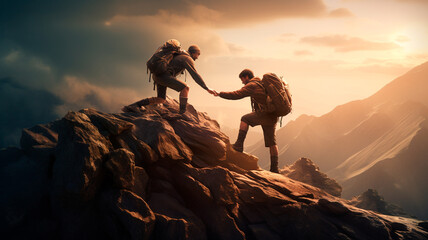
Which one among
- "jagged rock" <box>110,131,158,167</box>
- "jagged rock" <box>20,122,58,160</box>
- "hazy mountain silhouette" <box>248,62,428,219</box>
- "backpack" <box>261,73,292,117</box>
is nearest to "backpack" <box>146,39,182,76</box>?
"jagged rock" <box>110,131,158,167</box>

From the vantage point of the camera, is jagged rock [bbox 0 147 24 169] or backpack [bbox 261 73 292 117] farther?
backpack [bbox 261 73 292 117]

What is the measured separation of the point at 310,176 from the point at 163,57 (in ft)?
65.7

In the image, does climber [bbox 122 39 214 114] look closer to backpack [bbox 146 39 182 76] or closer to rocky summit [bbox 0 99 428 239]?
backpack [bbox 146 39 182 76]

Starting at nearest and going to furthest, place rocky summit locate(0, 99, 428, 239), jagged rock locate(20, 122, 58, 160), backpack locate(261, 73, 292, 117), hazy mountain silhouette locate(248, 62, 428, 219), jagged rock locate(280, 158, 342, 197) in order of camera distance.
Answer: rocky summit locate(0, 99, 428, 239) < jagged rock locate(20, 122, 58, 160) < backpack locate(261, 73, 292, 117) < jagged rock locate(280, 158, 342, 197) < hazy mountain silhouette locate(248, 62, 428, 219)

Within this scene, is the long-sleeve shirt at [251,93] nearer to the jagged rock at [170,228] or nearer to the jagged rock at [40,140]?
the jagged rock at [170,228]

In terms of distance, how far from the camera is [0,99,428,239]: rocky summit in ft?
28.7

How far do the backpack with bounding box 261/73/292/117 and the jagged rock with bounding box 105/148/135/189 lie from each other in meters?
7.47

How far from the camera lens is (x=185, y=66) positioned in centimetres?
1389

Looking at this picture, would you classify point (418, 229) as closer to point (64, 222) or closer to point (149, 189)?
point (149, 189)

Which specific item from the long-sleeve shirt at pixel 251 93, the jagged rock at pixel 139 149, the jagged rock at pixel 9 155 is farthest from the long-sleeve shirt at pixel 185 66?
the jagged rock at pixel 9 155

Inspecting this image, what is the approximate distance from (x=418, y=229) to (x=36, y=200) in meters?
15.3

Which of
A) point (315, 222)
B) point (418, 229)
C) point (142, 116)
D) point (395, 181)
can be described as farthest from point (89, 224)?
point (395, 181)

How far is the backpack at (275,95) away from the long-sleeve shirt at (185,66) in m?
3.21

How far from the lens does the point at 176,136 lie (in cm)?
1265
